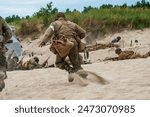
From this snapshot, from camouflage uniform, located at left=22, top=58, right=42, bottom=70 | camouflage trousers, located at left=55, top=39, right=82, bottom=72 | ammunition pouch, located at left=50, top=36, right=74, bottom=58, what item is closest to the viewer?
ammunition pouch, located at left=50, top=36, right=74, bottom=58

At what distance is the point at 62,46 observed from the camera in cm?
1361

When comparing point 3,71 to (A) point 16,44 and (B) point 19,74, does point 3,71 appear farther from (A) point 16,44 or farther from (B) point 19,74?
(A) point 16,44

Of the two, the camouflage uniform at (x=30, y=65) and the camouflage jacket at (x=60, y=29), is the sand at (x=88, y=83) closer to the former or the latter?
the camouflage jacket at (x=60, y=29)

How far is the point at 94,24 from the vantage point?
33.3 metres

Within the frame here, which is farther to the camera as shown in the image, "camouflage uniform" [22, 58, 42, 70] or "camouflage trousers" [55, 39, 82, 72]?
"camouflage uniform" [22, 58, 42, 70]

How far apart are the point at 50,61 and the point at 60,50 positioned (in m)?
12.1

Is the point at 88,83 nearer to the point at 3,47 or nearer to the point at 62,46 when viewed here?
the point at 62,46

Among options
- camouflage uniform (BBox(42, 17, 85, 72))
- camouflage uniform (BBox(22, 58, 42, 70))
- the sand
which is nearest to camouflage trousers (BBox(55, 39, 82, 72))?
camouflage uniform (BBox(42, 17, 85, 72))

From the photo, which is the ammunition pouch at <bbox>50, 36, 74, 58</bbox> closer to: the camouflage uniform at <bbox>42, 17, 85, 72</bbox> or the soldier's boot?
the camouflage uniform at <bbox>42, 17, 85, 72</bbox>

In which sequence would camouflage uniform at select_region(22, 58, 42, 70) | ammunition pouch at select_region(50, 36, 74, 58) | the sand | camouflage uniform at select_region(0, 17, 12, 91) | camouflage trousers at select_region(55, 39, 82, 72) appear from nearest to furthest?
the sand
camouflage uniform at select_region(0, 17, 12, 91)
ammunition pouch at select_region(50, 36, 74, 58)
camouflage trousers at select_region(55, 39, 82, 72)
camouflage uniform at select_region(22, 58, 42, 70)

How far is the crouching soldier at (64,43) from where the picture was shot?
44.8 feet

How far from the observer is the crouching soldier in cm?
1366

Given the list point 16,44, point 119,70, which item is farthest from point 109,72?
point 16,44

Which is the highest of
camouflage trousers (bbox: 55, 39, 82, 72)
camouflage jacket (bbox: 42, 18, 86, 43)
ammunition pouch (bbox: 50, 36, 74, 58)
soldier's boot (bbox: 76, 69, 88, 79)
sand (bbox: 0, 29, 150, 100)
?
camouflage jacket (bbox: 42, 18, 86, 43)
